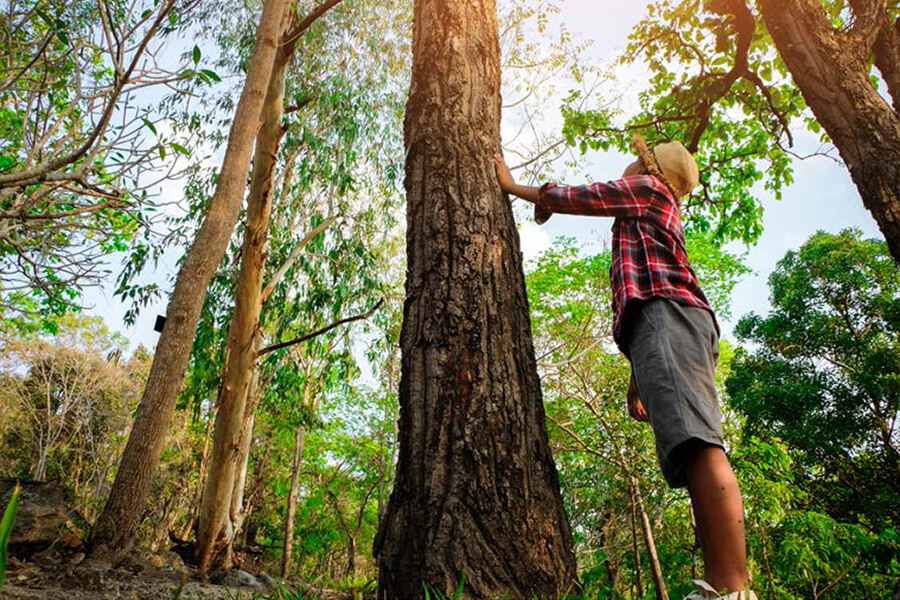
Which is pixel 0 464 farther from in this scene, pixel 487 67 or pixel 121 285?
pixel 487 67

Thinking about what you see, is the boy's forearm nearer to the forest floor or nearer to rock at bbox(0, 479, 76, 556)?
the forest floor

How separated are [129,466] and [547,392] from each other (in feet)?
28.4

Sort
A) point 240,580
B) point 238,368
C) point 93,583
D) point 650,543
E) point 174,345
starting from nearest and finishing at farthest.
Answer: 1. point 93,583
2. point 174,345
3. point 240,580
4. point 238,368
5. point 650,543

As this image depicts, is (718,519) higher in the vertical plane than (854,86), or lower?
lower

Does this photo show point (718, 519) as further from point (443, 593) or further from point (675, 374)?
point (443, 593)

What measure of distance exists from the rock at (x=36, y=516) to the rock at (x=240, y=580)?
1.42m

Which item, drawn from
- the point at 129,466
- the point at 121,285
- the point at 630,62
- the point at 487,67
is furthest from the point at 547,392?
the point at 487,67

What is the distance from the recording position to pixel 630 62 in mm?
6266

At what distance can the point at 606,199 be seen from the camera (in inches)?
72.7

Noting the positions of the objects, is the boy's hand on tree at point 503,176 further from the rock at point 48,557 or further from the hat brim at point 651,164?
the rock at point 48,557

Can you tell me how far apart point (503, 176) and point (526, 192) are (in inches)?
4.4

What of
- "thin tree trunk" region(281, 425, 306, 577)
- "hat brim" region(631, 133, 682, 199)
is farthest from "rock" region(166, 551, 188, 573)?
"thin tree trunk" region(281, 425, 306, 577)

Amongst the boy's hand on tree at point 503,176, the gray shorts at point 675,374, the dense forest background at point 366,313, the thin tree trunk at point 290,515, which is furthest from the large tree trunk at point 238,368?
the thin tree trunk at point 290,515

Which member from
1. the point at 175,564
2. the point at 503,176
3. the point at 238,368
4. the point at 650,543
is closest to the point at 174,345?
the point at 238,368
